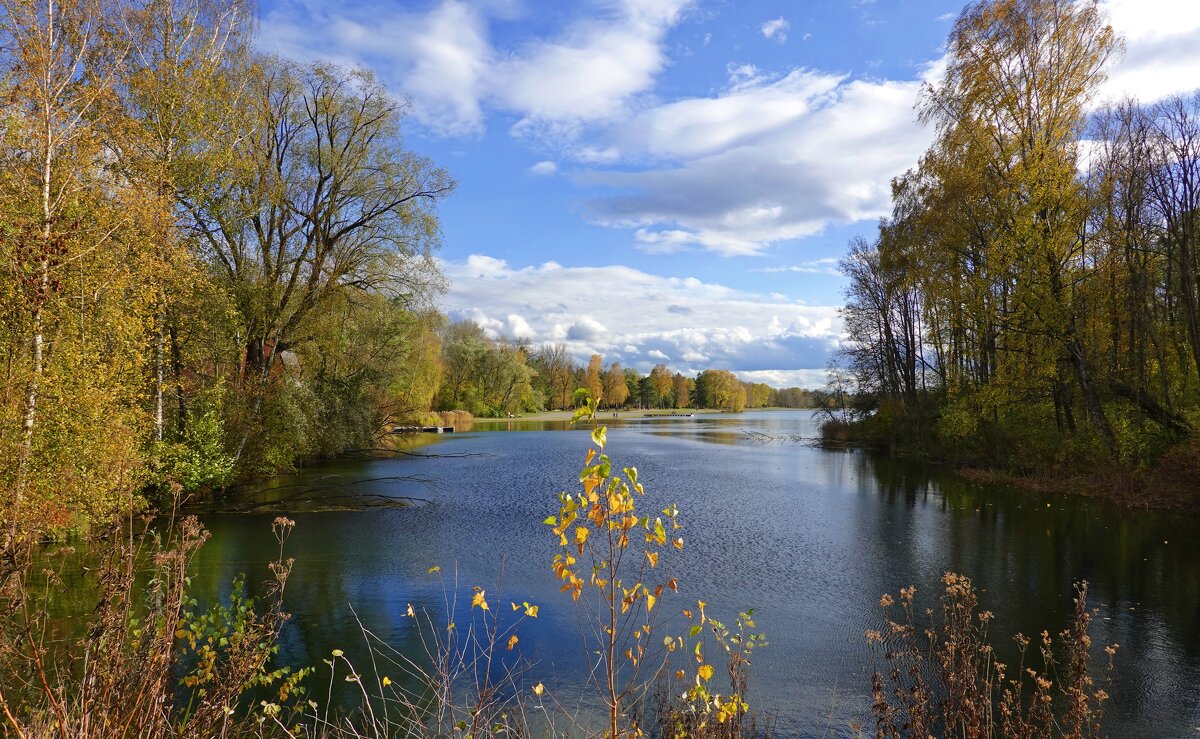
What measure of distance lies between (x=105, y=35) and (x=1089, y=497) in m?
25.1

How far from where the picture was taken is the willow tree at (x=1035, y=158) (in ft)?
59.7

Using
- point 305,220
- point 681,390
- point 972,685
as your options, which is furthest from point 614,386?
point 972,685

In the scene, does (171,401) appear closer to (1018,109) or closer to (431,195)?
(431,195)

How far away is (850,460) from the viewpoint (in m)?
30.7

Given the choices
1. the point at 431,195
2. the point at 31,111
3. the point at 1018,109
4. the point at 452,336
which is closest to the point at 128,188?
the point at 31,111

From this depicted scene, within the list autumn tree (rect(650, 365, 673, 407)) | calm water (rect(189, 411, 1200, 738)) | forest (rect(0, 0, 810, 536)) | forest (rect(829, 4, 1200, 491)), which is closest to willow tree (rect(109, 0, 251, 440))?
forest (rect(0, 0, 810, 536))

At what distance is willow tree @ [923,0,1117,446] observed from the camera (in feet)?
59.7

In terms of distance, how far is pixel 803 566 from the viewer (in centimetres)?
1140

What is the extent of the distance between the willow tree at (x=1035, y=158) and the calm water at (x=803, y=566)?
443cm

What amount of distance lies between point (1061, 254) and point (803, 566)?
45.8 ft

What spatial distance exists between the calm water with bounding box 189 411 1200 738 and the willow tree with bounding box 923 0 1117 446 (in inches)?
174

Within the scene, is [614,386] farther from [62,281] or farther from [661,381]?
[62,281]

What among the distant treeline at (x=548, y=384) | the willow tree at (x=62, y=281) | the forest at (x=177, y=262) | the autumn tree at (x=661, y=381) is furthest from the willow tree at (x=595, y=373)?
the willow tree at (x=62, y=281)

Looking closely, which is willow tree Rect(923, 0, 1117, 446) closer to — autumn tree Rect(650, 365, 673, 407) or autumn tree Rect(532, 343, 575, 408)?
autumn tree Rect(532, 343, 575, 408)
